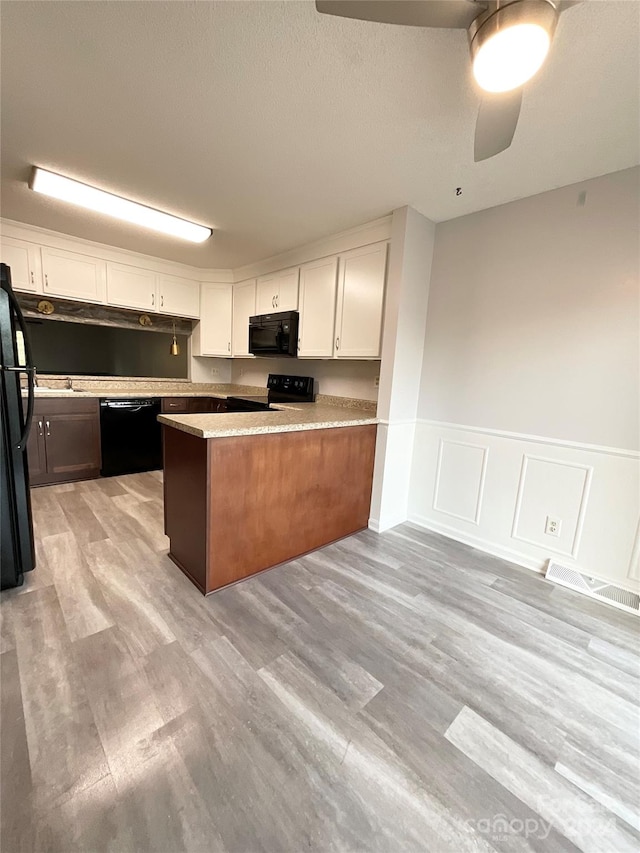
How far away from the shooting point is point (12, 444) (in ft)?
6.06

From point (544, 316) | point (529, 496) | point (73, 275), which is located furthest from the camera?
point (73, 275)

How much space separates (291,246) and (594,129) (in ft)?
7.75

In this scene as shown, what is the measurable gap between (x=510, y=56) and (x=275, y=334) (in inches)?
106

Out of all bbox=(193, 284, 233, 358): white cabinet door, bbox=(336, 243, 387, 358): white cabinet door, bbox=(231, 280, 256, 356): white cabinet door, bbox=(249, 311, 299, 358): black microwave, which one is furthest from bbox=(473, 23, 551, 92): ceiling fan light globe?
bbox=(193, 284, 233, 358): white cabinet door

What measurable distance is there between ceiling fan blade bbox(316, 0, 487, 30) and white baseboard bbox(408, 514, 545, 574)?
9.13 feet

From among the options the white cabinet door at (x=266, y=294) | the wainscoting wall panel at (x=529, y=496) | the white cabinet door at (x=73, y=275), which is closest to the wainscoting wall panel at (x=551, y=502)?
the wainscoting wall panel at (x=529, y=496)

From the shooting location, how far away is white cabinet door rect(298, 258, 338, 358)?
3.03m

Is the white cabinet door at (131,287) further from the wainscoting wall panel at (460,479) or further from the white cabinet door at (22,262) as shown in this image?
the wainscoting wall panel at (460,479)

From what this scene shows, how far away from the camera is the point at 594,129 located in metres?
1.61

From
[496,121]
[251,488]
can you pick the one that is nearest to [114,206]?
[251,488]

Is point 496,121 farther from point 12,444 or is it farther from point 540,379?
point 12,444

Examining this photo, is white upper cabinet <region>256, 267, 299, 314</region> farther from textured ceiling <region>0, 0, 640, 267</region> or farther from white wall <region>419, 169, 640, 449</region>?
white wall <region>419, 169, 640, 449</region>

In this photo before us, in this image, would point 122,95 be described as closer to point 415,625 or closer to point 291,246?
point 291,246

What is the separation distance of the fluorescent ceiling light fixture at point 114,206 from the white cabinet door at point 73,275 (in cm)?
98
